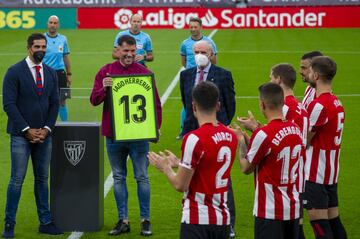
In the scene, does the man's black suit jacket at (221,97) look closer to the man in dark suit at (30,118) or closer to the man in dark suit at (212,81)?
the man in dark suit at (212,81)

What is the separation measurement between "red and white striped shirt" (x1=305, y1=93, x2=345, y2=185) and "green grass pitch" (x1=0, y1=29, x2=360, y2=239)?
5.67 ft

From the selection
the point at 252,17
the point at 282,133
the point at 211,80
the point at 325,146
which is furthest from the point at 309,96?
the point at 252,17

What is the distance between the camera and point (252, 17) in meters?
44.2

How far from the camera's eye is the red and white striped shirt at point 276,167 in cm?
827

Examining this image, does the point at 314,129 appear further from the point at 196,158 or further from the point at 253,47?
the point at 253,47

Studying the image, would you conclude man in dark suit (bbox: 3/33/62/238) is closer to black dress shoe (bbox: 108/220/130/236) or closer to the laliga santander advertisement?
black dress shoe (bbox: 108/220/130/236)

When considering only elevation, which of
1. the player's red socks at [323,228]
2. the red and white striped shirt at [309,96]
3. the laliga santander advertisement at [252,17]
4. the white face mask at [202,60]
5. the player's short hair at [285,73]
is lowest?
the player's red socks at [323,228]

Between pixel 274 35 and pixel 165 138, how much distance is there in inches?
922

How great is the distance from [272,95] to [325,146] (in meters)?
1.80

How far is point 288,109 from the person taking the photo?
9.53m

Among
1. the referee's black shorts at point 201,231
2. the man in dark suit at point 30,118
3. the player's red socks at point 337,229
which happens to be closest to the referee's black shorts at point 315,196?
the player's red socks at point 337,229

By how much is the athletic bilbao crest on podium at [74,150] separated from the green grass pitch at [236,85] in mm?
836

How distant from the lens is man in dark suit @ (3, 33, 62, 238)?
10734mm

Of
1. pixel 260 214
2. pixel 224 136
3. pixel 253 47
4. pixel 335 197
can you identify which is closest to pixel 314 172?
pixel 335 197
